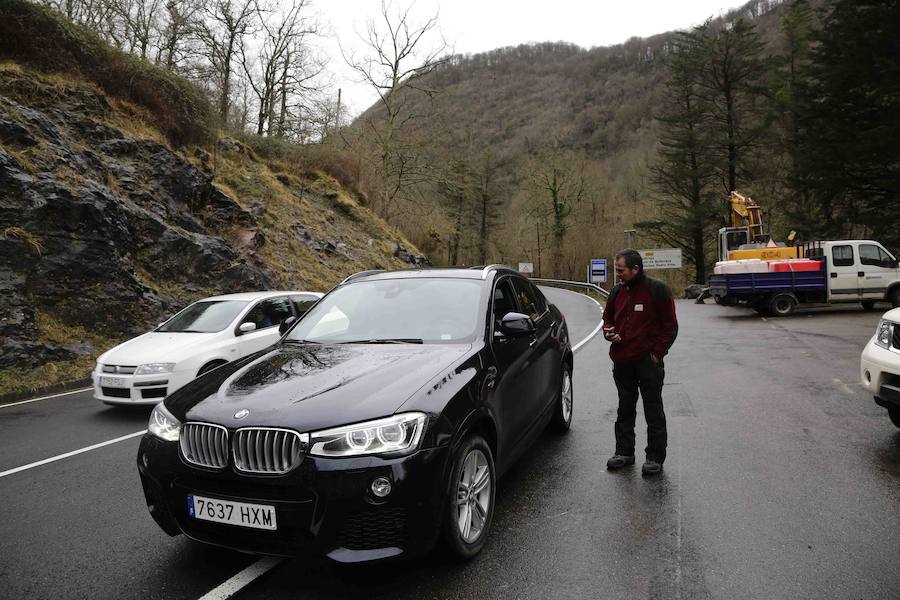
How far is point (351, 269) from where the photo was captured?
22406mm

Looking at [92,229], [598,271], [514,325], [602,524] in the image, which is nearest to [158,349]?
[514,325]

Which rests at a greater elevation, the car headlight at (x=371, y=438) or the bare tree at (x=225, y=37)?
the bare tree at (x=225, y=37)

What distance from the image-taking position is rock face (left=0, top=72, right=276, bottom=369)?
35.3 feet

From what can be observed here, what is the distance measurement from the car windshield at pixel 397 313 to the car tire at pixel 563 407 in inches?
71.5

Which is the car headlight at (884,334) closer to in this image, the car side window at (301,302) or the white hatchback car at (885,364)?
the white hatchback car at (885,364)

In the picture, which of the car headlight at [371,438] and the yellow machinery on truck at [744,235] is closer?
the car headlight at [371,438]

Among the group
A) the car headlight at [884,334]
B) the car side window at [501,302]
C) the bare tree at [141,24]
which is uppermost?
the bare tree at [141,24]

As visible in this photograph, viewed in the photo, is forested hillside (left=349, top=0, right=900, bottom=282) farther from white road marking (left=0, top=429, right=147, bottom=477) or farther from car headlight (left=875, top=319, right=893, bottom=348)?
white road marking (left=0, top=429, right=147, bottom=477)

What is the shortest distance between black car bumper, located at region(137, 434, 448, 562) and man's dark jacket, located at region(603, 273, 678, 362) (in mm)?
2414

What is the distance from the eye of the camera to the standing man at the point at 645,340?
471 cm

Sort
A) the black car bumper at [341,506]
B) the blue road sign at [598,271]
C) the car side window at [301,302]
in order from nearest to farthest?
the black car bumper at [341,506] → the car side window at [301,302] → the blue road sign at [598,271]

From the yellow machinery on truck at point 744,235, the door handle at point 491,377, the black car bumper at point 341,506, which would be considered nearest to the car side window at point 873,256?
the yellow machinery on truck at point 744,235

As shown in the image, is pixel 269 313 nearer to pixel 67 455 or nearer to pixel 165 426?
pixel 67 455

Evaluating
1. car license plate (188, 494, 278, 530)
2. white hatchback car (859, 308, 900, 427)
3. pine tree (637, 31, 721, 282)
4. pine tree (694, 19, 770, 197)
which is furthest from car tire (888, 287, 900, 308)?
car license plate (188, 494, 278, 530)
